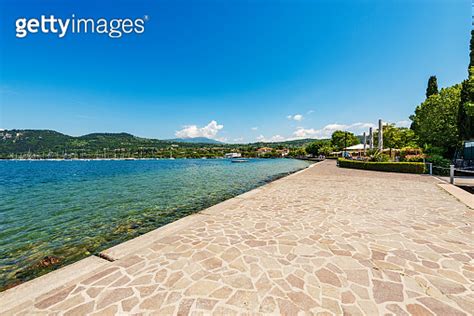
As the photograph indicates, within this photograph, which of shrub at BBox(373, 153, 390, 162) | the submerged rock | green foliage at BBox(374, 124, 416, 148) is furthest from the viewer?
green foliage at BBox(374, 124, 416, 148)

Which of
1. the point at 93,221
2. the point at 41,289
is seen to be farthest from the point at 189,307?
the point at 93,221

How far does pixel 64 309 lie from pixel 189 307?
1.31 meters

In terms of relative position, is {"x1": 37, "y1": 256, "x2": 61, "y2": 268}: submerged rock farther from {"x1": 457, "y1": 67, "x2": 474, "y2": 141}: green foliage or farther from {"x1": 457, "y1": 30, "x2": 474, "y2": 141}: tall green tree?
{"x1": 457, "y1": 67, "x2": 474, "y2": 141}: green foliage

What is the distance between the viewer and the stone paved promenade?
215 cm

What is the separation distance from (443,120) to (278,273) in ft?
90.4

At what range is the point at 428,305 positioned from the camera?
2123 millimetres

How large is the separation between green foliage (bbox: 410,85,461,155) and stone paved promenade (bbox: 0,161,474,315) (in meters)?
22.0

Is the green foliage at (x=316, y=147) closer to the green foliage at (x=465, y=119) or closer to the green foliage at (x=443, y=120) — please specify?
the green foliage at (x=443, y=120)

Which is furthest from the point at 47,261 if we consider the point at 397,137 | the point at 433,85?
the point at 433,85

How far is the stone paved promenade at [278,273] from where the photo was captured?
215 cm

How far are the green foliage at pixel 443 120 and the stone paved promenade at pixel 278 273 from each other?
867 inches

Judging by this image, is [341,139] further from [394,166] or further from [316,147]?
[394,166]

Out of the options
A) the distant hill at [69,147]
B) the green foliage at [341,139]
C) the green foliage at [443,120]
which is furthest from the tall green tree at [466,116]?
the distant hill at [69,147]

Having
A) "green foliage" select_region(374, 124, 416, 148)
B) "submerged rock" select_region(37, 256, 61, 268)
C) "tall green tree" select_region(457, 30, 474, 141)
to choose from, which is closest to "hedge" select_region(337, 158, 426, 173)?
"tall green tree" select_region(457, 30, 474, 141)
